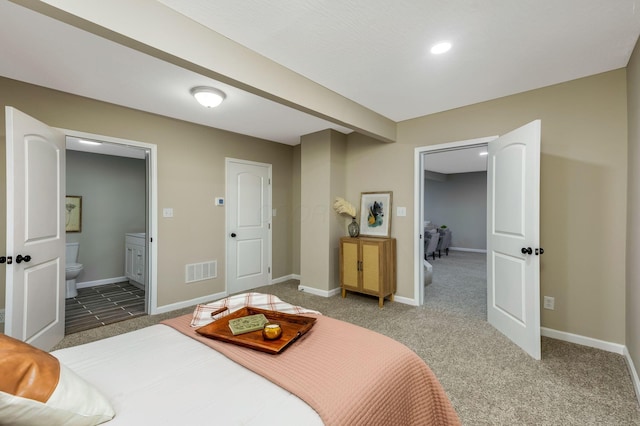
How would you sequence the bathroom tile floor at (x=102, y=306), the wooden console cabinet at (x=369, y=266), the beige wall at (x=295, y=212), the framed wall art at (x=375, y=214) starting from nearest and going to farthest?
1. the bathroom tile floor at (x=102, y=306)
2. the wooden console cabinet at (x=369, y=266)
3. the framed wall art at (x=375, y=214)
4. the beige wall at (x=295, y=212)

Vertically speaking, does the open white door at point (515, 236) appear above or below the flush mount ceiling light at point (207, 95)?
below

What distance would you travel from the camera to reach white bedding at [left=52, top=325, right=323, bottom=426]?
0.89 metres

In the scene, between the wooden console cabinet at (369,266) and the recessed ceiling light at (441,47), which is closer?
the recessed ceiling light at (441,47)

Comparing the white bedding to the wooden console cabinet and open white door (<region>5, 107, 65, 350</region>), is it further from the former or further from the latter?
the wooden console cabinet

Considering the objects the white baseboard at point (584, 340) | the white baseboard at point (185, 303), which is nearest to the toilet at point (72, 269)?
the white baseboard at point (185, 303)

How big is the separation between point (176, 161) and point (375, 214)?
8.92ft

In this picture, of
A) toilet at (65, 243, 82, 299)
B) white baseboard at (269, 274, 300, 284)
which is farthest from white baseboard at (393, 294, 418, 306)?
toilet at (65, 243, 82, 299)

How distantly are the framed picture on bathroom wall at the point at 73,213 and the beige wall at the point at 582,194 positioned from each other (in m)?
5.99

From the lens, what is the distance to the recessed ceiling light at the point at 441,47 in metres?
2.06

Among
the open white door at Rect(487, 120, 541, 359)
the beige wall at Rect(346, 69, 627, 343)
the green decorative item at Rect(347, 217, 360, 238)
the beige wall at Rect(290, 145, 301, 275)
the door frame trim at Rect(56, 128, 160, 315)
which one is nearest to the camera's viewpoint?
the open white door at Rect(487, 120, 541, 359)

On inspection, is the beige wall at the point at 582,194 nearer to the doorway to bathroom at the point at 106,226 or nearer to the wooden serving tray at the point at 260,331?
the wooden serving tray at the point at 260,331

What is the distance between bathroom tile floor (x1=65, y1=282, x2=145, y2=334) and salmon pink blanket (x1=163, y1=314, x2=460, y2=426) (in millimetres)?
2495

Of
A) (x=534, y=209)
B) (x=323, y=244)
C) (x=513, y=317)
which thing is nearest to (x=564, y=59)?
(x=534, y=209)

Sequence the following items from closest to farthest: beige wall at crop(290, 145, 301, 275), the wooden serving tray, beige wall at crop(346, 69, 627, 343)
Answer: the wooden serving tray, beige wall at crop(346, 69, 627, 343), beige wall at crop(290, 145, 301, 275)
